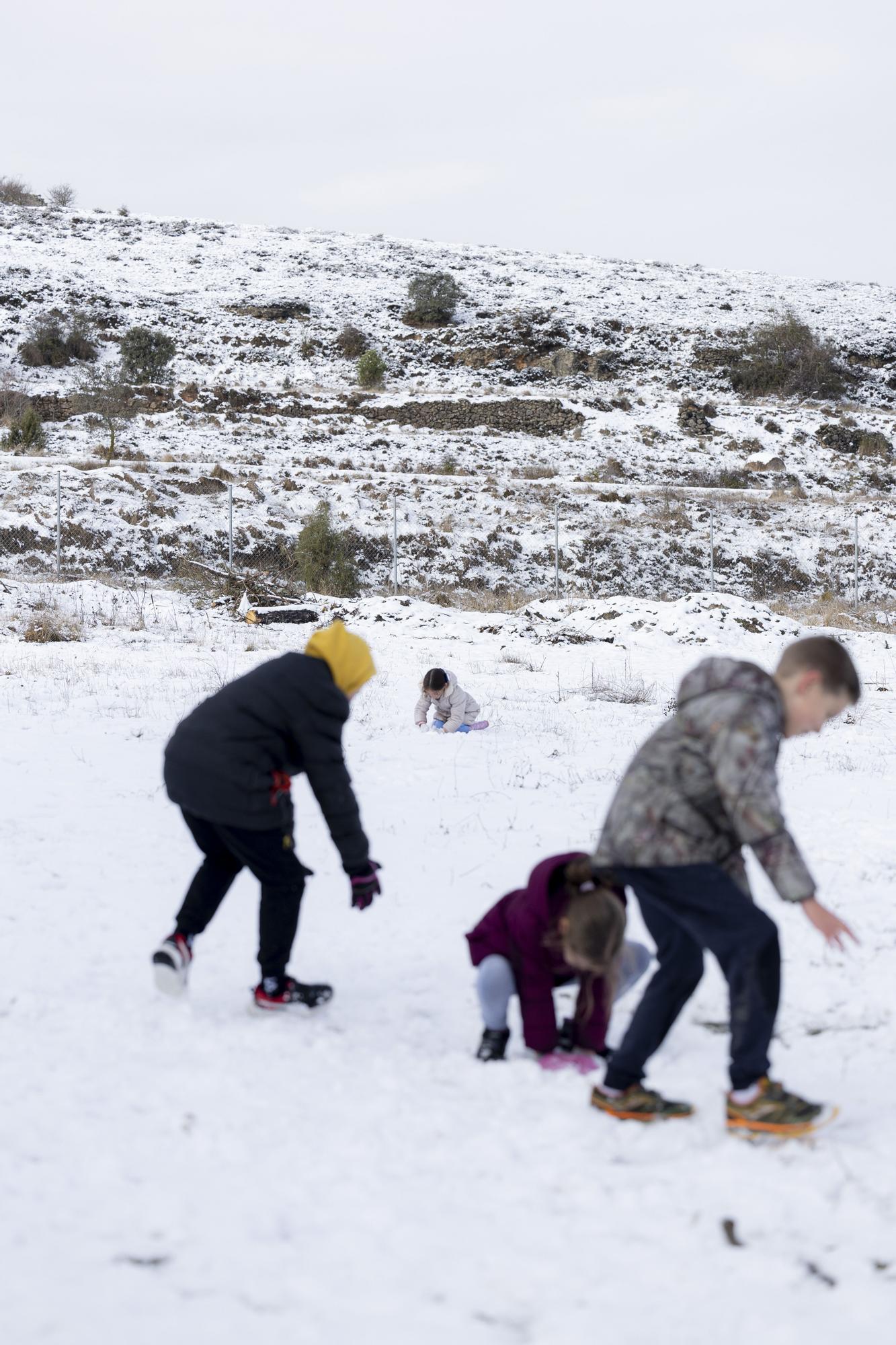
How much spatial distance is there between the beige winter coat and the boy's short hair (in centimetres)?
585

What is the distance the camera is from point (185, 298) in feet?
147

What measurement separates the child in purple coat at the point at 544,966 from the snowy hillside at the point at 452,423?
1739cm

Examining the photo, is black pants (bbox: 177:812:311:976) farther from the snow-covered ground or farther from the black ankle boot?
the black ankle boot

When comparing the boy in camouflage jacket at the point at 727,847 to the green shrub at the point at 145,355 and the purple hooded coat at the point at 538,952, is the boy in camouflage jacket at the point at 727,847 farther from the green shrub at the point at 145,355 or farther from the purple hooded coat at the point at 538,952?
the green shrub at the point at 145,355

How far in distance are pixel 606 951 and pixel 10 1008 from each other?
7.39ft

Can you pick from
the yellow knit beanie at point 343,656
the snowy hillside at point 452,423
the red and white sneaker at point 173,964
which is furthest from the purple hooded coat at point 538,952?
the snowy hillside at point 452,423

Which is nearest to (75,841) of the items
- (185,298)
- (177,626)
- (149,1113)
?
(149,1113)

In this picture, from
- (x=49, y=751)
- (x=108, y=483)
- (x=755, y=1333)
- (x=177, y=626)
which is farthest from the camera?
(x=108, y=483)

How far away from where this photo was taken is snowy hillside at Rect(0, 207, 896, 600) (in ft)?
77.3

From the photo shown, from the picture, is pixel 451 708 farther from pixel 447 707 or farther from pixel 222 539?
pixel 222 539

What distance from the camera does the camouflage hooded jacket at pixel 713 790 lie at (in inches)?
98.7

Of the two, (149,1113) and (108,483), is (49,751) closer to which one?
(149,1113)

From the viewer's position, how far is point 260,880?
342 cm

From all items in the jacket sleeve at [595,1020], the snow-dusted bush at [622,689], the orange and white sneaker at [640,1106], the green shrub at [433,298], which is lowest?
the orange and white sneaker at [640,1106]
